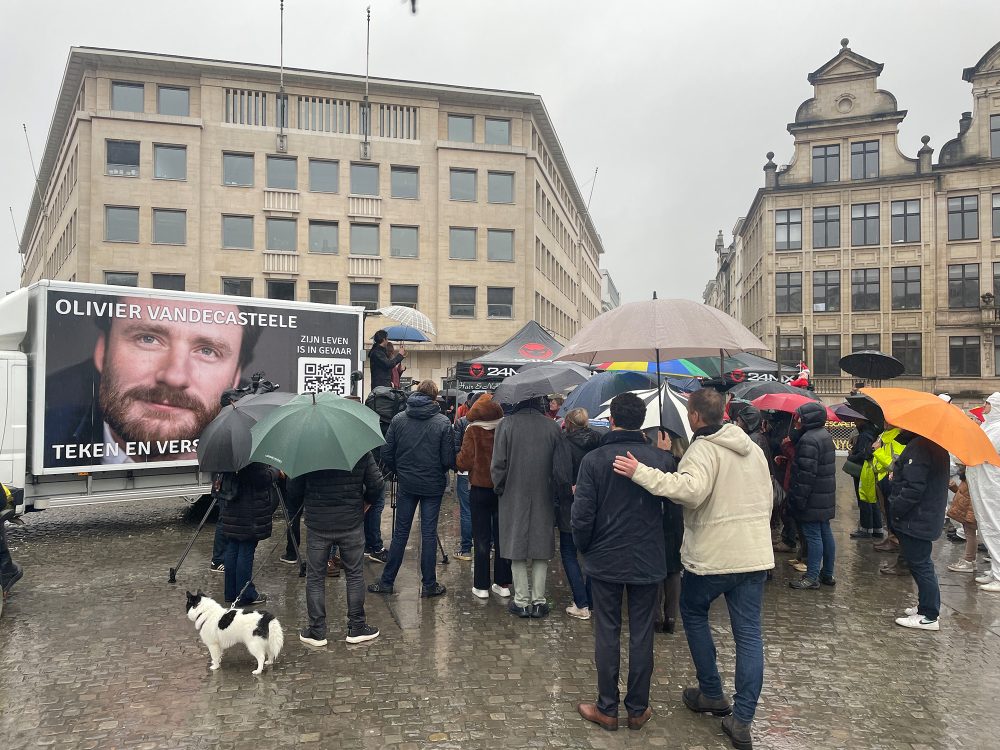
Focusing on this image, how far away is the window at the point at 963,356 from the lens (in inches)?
1533

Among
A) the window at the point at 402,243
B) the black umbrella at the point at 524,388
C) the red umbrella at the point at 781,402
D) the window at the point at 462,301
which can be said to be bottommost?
the red umbrella at the point at 781,402

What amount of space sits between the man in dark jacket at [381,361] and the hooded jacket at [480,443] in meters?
3.72

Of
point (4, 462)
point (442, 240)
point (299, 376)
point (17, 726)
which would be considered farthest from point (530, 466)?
point (442, 240)

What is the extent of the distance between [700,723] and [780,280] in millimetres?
42692

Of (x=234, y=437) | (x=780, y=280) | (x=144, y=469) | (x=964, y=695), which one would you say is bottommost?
(x=964, y=695)

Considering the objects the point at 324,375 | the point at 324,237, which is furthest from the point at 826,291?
the point at 324,375

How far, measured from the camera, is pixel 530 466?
6.08m

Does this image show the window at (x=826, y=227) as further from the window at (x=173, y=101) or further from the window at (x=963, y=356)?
the window at (x=173, y=101)

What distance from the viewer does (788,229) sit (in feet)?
140

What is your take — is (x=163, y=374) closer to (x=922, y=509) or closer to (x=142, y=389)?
(x=142, y=389)

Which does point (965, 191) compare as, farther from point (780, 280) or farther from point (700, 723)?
point (700, 723)

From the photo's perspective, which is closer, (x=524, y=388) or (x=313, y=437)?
(x=313, y=437)

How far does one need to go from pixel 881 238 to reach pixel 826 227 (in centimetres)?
314

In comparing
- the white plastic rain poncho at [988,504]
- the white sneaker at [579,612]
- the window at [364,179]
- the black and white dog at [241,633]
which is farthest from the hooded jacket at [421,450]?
the window at [364,179]
